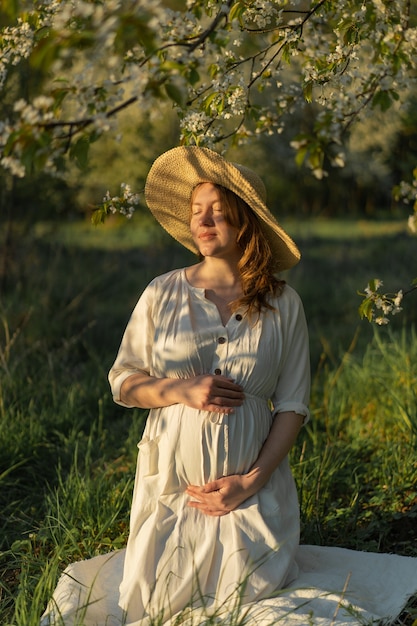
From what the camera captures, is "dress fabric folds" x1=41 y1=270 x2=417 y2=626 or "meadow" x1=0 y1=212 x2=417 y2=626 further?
"meadow" x1=0 y1=212 x2=417 y2=626

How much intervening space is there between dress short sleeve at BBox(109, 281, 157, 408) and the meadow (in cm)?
77

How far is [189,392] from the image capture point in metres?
3.19

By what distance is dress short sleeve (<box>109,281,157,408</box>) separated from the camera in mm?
3426

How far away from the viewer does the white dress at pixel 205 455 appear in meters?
3.18

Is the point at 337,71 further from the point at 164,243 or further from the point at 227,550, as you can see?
the point at 164,243

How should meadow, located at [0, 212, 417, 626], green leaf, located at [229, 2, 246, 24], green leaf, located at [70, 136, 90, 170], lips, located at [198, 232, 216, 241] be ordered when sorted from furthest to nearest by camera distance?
meadow, located at [0, 212, 417, 626] < lips, located at [198, 232, 216, 241] < green leaf, located at [229, 2, 246, 24] < green leaf, located at [70, 136, 90, 170]

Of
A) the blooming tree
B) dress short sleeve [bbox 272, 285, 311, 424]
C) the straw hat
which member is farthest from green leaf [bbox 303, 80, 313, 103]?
dress short sleeve [bbox 272, 285, 311, 424]

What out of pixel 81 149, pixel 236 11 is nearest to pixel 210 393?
Result: pixel 81 149

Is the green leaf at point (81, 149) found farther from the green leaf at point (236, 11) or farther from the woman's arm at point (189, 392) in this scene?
the woman's arm at point (189, 392)

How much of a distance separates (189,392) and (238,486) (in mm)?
383

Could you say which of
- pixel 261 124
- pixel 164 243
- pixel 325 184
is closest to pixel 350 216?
pixel 325 184

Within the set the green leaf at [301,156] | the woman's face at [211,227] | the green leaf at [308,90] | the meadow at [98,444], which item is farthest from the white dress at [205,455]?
the green leaf at [301,156]

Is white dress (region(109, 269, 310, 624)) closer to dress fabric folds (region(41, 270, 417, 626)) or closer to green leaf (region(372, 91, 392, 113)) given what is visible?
dress fabric folds (region(41, 270, 417, 626))

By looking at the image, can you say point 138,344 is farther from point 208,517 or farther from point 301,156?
point 301,156
